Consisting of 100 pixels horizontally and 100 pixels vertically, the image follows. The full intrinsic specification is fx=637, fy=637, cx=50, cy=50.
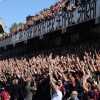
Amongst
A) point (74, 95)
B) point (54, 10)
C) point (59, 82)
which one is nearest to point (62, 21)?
point (54, 10)

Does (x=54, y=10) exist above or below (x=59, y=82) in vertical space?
above

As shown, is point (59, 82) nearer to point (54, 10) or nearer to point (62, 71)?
point (62, 71)

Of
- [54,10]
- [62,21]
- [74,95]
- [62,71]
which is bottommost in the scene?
[74,95]

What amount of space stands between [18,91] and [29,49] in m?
16.2

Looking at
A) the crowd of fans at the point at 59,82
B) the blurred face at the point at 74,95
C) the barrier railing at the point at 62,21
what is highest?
the barrier railing at the point at 62,21

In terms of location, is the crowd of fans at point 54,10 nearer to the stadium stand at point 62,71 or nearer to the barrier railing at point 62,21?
the stadium stand at point 62,71

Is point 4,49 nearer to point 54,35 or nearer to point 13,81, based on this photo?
point 54,35

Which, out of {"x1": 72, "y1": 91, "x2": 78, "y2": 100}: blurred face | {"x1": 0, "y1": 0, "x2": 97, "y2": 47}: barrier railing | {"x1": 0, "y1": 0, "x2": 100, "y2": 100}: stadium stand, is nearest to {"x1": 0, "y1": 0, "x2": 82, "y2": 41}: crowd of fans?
{"x1": 0, "y1": 0, "x2": 100, "y2": 100}: stadium stand

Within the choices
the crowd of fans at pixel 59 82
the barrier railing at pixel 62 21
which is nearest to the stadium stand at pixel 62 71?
the crowd of fans at pixel 59 82

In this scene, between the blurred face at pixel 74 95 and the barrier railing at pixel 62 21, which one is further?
the barrier railing at pixel 62 21

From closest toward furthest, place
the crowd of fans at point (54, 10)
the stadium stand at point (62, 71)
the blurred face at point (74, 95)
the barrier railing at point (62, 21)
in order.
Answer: the blurred face at point (74, 95) < the stadium stand at point (62, 71) < the barrier railing at point (62, 21) < the crowd of fans at point (54, 10)

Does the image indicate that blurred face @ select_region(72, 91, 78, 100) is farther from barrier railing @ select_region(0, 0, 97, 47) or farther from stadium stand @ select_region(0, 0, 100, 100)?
barrier railing @ select_region(0, 0, 97, 47)

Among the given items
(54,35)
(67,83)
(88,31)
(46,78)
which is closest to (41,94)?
(46,78)

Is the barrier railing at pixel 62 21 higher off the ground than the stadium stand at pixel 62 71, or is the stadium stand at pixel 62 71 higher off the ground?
the barrier railing at pixel 62 21
